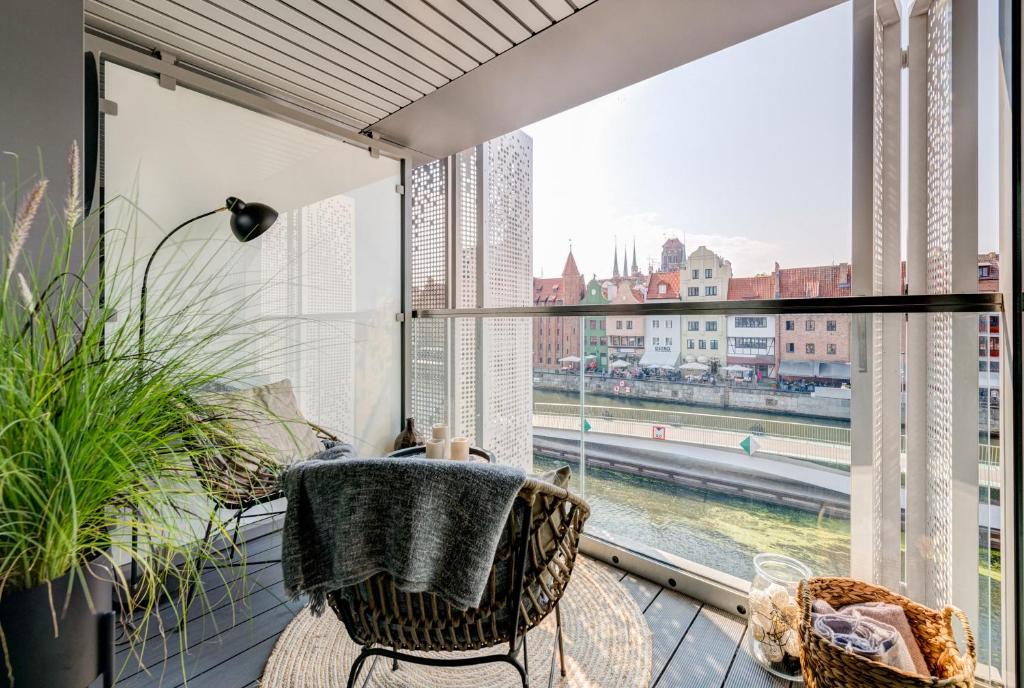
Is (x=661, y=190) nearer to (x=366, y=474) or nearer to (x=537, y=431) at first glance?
(x=537, y=431)

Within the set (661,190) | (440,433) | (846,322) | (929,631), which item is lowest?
(929,631)

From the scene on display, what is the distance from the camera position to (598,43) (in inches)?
79.1

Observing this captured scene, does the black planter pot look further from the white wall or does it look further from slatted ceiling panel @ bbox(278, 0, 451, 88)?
slatted ceiling panel @ bbox(278, 0, 451, 88)

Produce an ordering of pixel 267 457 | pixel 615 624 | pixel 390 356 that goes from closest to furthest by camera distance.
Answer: pixel 267 457, pixel 615 624, pixel 390 356

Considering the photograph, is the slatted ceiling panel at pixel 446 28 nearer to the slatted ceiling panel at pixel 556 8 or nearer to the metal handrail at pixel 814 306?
the slatted ceiling panel at pixel 556 8

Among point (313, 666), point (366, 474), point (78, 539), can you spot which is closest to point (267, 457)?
point (366, 474)

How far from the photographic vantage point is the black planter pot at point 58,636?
0.60 meters

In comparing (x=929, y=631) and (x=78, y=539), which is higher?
(x=78, y=539)

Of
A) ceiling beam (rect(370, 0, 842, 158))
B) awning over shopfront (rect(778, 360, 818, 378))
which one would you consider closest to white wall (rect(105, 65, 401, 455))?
ceiling beam (rect(370, 0, 842, 158))

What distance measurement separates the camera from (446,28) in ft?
6.54

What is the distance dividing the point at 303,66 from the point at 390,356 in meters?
1.71

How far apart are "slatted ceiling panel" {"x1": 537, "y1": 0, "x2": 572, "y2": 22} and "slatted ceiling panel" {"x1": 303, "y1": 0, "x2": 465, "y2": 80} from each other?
0.55m

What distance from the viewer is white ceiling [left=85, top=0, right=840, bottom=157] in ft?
6.00

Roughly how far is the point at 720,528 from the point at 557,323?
123 centimetres
